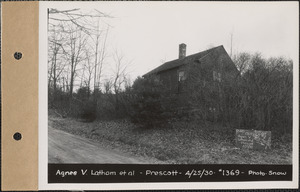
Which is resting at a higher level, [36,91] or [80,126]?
[36,91]

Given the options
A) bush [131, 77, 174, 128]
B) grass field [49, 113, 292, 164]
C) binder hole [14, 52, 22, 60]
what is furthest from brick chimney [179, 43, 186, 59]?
binder hole [14, 52, 22, 60]

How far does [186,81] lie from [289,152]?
1880 millimetres

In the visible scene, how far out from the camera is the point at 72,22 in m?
2.43

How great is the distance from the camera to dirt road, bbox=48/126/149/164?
2.30m

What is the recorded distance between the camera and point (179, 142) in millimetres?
3004

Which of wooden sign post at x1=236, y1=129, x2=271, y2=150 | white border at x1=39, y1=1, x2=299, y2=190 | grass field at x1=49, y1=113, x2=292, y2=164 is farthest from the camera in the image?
wooden sign post at x1=236, y1=129, x2=271, y2=150

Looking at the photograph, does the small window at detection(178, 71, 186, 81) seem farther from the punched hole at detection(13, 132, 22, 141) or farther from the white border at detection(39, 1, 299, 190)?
the punched hole at detection(13, 132, 22, 141)

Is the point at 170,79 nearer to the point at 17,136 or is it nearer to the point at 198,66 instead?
the point at 198,66

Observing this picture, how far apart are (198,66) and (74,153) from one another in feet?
8.20

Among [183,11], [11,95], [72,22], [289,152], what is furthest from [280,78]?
[11,95]

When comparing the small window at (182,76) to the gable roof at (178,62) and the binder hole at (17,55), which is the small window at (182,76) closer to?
the gable roof at (178,62)

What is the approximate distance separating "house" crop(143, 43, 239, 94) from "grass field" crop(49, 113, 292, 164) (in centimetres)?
82

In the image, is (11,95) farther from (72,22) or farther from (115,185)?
(115,185)

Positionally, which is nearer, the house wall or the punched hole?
the punched hole
